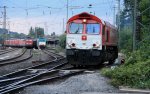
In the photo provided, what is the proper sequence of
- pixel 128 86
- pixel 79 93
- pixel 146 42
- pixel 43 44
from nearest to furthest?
pixel 79 93
pixel 128 86
pixel 146 42
pixel 43 44

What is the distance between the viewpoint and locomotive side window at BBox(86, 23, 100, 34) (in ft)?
79.6

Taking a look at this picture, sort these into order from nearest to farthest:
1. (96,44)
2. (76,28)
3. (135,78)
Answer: (135,78)
(96,44)
(76,28)

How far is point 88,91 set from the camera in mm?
12609

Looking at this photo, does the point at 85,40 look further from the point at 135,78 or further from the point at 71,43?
the point at 135,78

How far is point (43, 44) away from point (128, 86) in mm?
70699

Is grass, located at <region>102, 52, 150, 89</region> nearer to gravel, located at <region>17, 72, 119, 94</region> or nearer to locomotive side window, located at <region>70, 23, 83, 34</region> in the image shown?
gravel, located at <region>17, 72, 119, 94</region>

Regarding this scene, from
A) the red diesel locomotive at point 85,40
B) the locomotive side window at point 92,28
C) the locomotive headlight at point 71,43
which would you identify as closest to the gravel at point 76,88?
the red diesel locomotive at point 85,40

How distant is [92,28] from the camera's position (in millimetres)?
24422

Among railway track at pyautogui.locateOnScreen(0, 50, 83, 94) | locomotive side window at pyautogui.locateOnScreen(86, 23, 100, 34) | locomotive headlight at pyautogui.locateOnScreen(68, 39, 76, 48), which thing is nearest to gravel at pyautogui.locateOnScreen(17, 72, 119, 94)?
railway track at pyautogui.locateOnScreen(0, 50, 83, 94)

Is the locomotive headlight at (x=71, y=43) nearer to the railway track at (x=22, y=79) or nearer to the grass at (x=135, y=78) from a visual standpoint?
the railway track at (x=22, y=79)

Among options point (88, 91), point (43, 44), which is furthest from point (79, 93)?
point (43, 44)

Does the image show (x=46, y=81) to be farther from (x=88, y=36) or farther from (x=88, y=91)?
(x=88, y=36)

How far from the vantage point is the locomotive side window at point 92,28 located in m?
24.2

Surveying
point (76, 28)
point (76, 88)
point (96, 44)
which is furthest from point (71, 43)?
point (76, 88)
